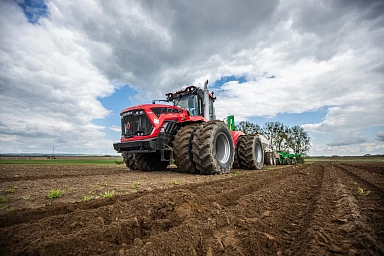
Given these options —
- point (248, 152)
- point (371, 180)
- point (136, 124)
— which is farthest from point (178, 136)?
point (371, 180)

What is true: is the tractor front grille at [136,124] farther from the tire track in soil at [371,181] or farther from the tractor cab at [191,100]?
the tire track in soil at [371,181]

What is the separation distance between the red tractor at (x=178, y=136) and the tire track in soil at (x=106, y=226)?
351 centimetres

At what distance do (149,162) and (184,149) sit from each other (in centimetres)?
277

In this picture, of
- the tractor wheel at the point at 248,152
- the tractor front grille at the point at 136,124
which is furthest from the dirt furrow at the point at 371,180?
the tractor front grille at the point at 136,124

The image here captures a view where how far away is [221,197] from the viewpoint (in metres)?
3.55

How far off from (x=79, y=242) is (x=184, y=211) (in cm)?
130

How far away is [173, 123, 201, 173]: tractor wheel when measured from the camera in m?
6.72

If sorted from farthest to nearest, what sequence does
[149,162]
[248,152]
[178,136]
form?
1. [248,152]
2. [149,162]
3. [178,136]

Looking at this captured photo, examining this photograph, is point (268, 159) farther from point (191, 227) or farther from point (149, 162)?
point (191, 227)

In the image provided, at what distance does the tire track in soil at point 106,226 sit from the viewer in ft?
5.88

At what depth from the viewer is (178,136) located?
6875 mm

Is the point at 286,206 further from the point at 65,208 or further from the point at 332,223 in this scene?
the point at 65,208

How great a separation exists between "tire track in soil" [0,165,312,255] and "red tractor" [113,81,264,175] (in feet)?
11.5

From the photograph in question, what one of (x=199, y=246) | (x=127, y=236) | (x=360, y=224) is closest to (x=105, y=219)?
(x=127, y=236)
